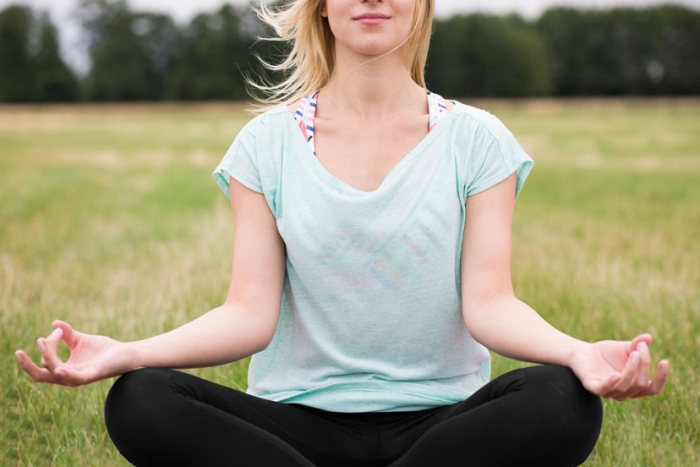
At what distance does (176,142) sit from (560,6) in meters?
76.0

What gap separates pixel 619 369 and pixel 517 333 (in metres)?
0.29

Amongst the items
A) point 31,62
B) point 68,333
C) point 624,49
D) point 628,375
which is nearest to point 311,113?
point 68,333

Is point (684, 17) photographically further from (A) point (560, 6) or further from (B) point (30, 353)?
(B) point (30, 353)

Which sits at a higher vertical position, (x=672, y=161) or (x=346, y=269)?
(x=346, y=269)

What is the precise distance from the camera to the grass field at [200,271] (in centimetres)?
316

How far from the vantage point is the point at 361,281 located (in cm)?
244

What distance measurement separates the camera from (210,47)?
74.1 m

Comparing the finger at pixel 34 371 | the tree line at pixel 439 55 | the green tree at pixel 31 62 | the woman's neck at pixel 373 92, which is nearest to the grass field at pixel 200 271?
A: the finger at pixel 34 371

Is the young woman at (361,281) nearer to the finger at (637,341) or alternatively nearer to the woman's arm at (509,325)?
the woman's arm at (509,325)

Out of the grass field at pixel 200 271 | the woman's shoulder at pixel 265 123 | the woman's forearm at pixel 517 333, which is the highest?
the woman's shoulder at pixel 265 123

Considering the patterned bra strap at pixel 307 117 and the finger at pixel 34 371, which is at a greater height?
the patterned bra strap at pixel 307 117

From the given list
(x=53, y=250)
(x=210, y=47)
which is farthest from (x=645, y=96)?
(x=53, y=250)

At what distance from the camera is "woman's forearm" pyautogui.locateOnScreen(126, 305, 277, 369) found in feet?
7.57

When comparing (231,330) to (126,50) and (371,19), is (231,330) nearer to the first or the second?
(371,19)
